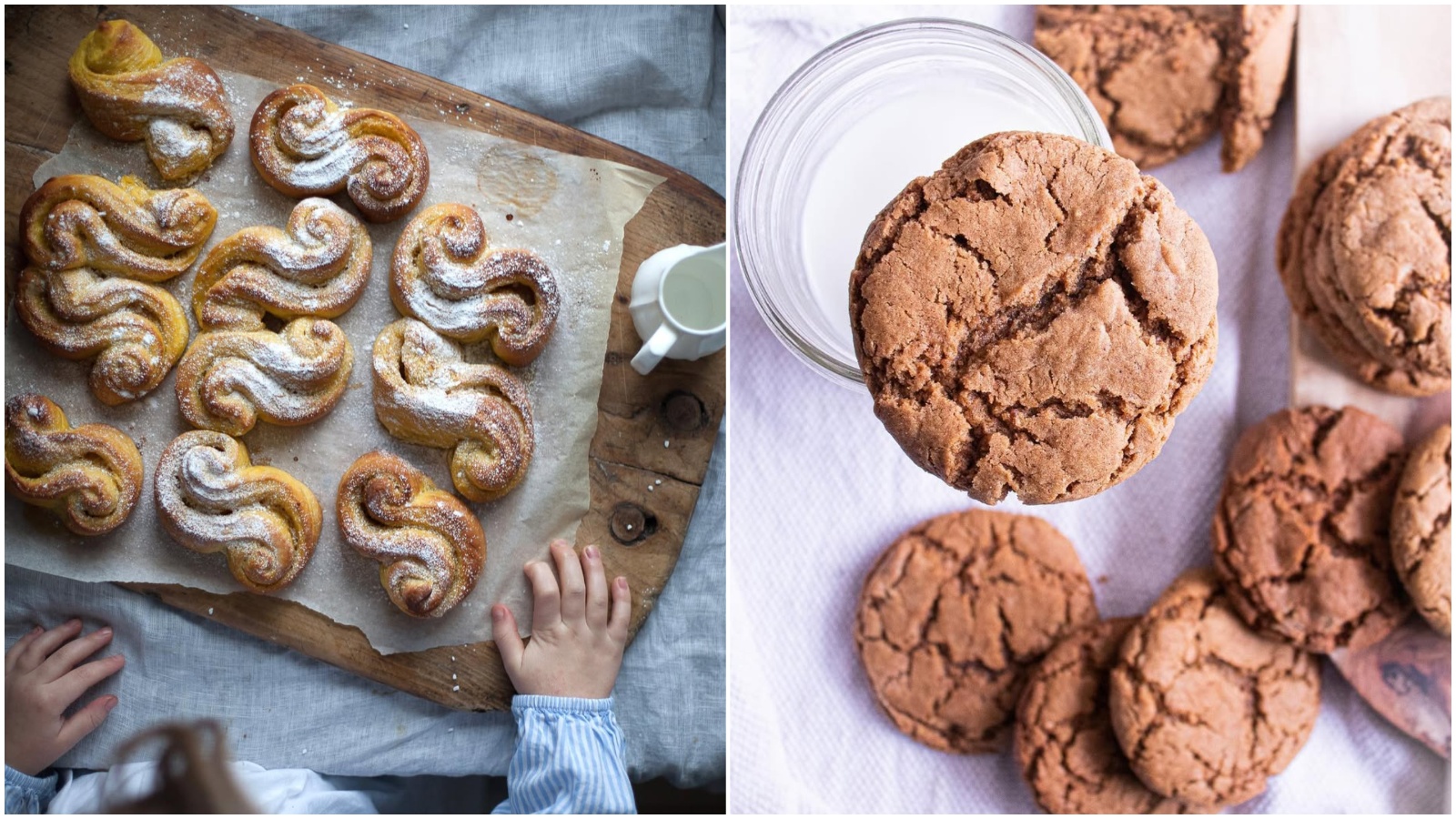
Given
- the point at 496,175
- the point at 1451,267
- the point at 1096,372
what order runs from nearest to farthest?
the point at 1096,372 < the point at 1451,267 < the point at 496,175

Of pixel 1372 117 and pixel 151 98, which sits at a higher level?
pixel 151 98

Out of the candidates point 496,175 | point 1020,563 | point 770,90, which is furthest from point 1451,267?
point 496,175

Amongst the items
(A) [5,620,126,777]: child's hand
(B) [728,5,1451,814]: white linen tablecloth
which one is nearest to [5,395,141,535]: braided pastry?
(A) [5,620,126,777]: child's hand

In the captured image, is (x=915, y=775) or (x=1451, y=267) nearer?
(x=1451, y=267)

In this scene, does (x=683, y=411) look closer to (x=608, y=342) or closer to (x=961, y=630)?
(x=608, y=342)

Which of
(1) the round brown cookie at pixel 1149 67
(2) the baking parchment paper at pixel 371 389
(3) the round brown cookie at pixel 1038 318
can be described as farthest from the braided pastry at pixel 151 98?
(1) the round brown cookie at pixel 1149 67

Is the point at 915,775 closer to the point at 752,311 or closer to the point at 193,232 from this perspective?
the point at 752,311

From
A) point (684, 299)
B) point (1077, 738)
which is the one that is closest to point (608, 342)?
point (684, 299)

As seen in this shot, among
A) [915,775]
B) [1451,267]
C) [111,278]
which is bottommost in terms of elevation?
[915,775]
